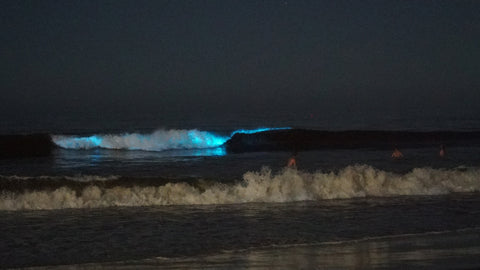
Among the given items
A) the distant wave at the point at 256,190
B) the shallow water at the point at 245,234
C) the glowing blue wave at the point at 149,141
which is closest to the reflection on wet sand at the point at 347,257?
the shallow water at the point at 245,234

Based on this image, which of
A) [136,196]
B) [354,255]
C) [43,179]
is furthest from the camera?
[43,179]

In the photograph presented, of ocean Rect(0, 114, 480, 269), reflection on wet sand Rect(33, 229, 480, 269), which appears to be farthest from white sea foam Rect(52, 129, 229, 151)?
reflection on wet sand Rect(33, 229, 480, 269)

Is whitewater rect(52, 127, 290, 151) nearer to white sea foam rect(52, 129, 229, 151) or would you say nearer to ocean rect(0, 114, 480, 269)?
white sea foam rect(52, 129, 229, 151)

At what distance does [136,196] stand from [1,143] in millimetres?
15873

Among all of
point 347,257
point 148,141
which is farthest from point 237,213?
point 148,141

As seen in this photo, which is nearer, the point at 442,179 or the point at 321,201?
the point at 321,201

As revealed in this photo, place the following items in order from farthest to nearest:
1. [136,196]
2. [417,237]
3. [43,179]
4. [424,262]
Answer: [43,179], [136,196], [417,237], [424,262]

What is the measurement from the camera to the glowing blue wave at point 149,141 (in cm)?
2791

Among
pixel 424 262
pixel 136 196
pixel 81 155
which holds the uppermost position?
pixel 81 155

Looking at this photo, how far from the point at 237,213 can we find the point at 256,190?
202 centimetres

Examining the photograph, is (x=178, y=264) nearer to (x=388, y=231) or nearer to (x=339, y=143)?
(x=388, y=231)

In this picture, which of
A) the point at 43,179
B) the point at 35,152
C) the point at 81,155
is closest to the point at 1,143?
the point at 35,152

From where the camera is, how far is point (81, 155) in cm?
2403

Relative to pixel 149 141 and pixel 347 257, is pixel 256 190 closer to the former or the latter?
pixel 347 257
